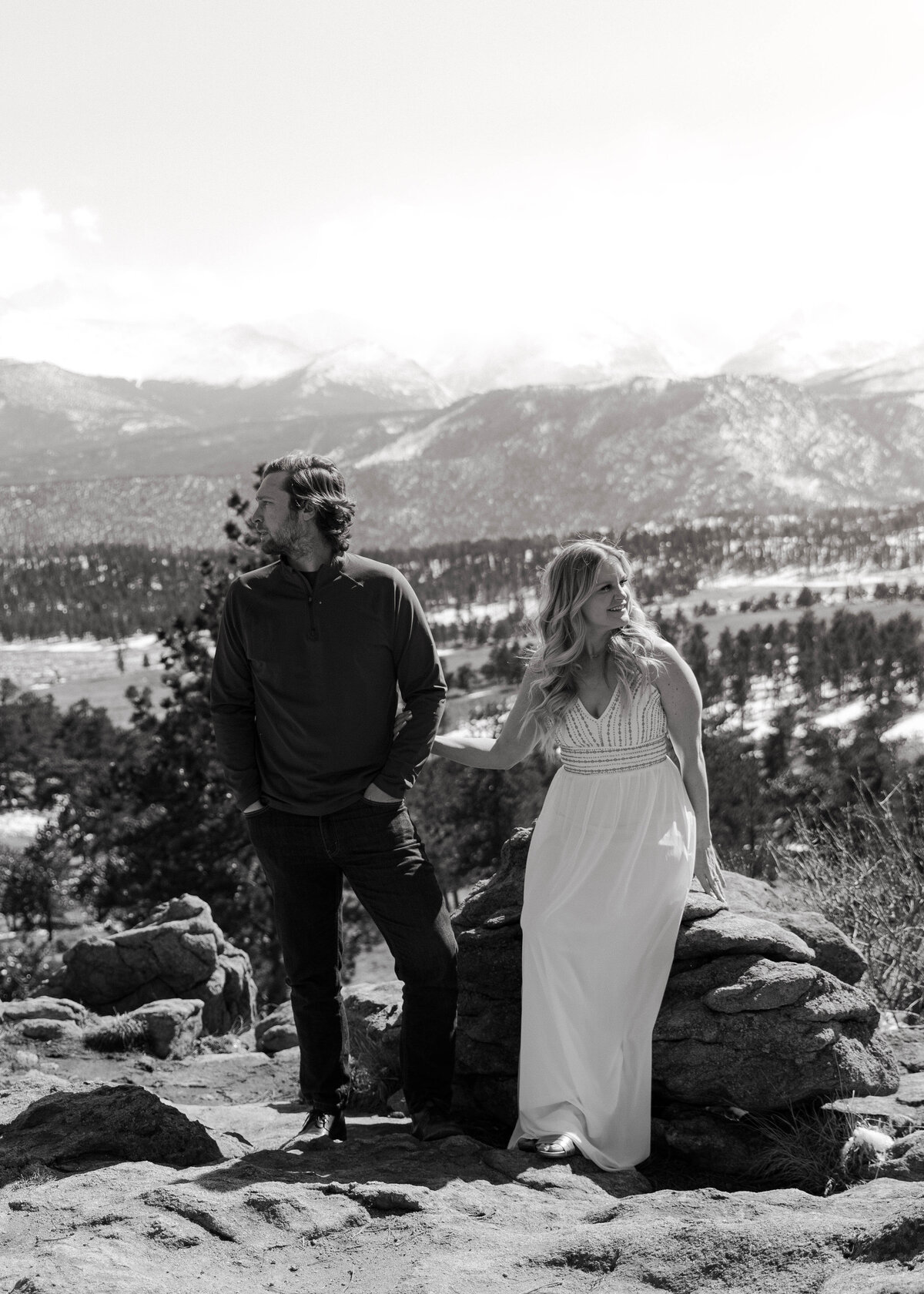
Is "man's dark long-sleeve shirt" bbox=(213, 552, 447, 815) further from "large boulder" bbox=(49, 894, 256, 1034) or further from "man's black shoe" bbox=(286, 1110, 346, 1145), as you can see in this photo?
"large boulder" bbox=(49, 894, 256, 1034)

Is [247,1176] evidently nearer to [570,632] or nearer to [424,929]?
[424,929]

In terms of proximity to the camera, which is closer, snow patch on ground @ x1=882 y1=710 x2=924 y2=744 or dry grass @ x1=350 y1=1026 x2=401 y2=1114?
dry grass @ x1=350 y1=1026 x2=401 y2=1114

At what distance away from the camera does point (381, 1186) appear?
3.90 m

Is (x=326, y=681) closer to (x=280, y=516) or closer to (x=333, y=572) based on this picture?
(x=333, y=572)

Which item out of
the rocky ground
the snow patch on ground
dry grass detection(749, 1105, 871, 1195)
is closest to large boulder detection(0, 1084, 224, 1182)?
the rocky ground

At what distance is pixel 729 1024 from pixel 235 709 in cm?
237

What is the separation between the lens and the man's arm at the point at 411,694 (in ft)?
15.0

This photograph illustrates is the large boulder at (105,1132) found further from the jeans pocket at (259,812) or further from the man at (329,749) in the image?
the jeans pocket at (259,812)

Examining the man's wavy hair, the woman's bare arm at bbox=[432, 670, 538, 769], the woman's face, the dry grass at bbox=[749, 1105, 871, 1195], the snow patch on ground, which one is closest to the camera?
the dry grass at bbox=[749, 1105, 871, 1195]

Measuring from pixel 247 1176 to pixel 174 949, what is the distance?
628 centimetres

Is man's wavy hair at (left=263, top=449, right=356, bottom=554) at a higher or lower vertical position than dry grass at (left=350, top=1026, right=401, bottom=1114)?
higher

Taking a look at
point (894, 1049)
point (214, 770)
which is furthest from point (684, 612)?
point (894, 1049)

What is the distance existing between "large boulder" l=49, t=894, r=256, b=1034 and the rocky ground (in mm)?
4998

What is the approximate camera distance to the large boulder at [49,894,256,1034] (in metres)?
9.98
